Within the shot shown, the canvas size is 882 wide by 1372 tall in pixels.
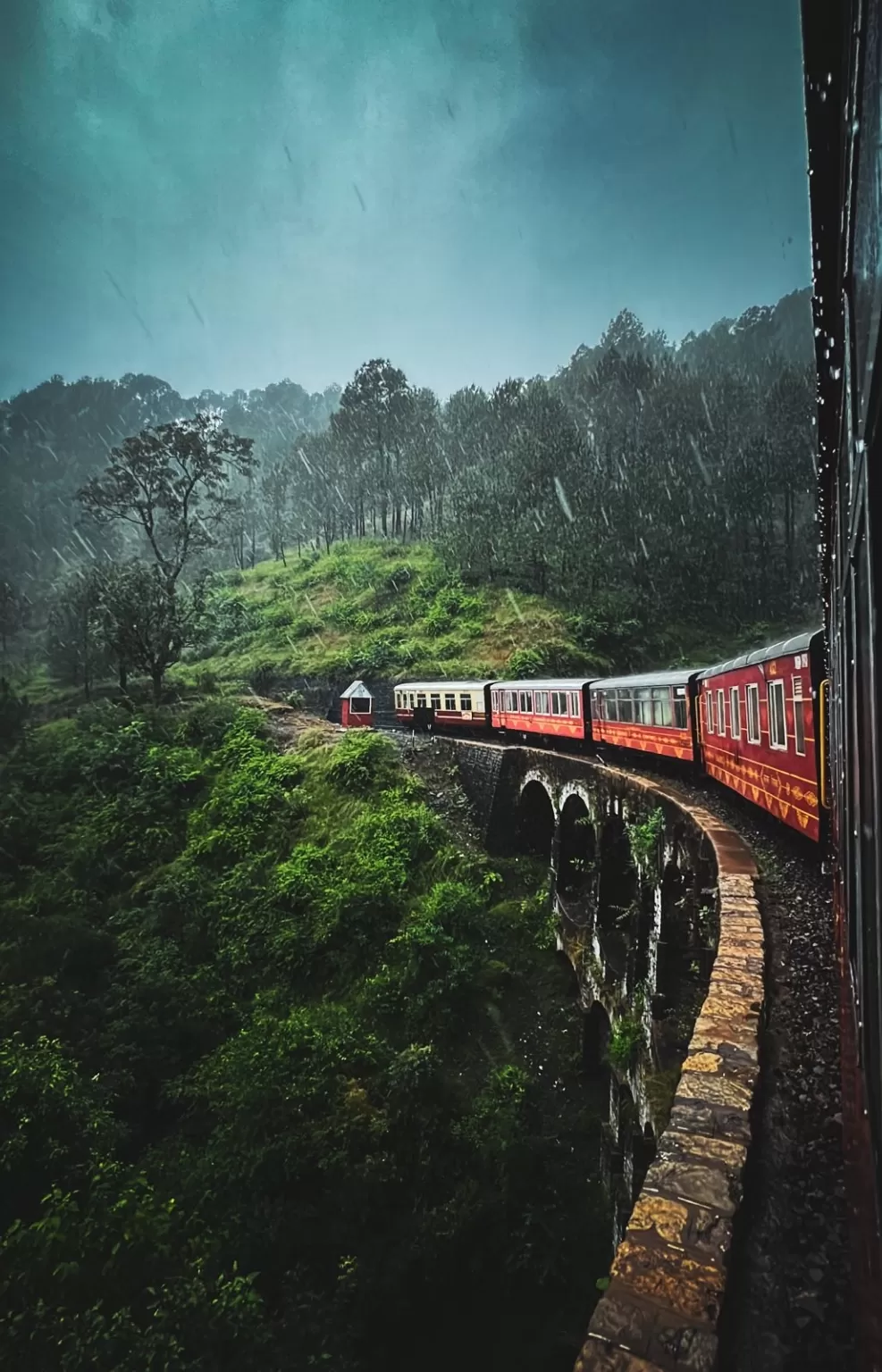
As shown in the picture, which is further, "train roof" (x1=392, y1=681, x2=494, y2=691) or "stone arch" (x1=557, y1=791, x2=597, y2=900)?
"train roof" (x1=392, y1=681, x2=494, y2=691)

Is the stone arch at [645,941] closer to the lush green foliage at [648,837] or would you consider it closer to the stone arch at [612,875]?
the lush green foliage at [648,837]

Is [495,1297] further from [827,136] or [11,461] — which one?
[11,461]

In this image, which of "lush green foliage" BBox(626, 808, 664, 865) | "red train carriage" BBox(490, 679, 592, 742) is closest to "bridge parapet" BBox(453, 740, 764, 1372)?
"lush green foliage" BBox(626, 808, 664, 865)

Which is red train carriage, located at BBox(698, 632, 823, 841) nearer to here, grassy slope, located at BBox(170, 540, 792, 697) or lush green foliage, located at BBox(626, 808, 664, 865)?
lush green foliage, located at BBox(626, 808, 664, 865)

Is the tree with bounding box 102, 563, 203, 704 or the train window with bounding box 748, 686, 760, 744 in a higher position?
the tree with bounding box 102, 563, 203, 704

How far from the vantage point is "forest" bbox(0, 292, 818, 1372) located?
8.30 metres

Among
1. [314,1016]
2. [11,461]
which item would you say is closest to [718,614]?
[314,1016]

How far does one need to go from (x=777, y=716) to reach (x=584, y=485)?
32091mm

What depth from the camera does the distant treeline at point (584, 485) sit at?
34.9m

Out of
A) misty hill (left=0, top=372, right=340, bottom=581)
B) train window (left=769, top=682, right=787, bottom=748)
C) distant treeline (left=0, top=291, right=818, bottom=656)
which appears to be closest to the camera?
A: train window (left=769, top=682, right=787, bottom=748)

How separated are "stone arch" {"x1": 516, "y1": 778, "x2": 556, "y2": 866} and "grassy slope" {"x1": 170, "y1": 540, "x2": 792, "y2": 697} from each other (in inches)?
441

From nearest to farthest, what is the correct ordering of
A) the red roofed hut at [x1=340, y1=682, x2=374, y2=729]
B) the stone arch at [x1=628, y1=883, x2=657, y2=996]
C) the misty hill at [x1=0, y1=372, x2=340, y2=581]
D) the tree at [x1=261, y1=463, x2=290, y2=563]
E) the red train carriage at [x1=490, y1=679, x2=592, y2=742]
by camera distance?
1. the stone arch at [x1=628, y1=883, x2=657, y2=996]
2. the red train carriage at [x1=490, y1=679, x2=592, y2=742]
3. the red roofed hut at [x1=340, y1=682, x2=374, y2=729]
4. the tree at [x1=261, y1=463, x2=290, y2=563]
5. the misty hill at [x1=0, y1=372, x2=340, y2=581]

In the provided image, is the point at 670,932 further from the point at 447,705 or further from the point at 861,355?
the point at 447,705

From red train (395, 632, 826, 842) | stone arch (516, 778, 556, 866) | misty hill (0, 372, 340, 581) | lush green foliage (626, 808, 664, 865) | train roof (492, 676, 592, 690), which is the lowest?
stone arch (516, 778, 556, 866)
